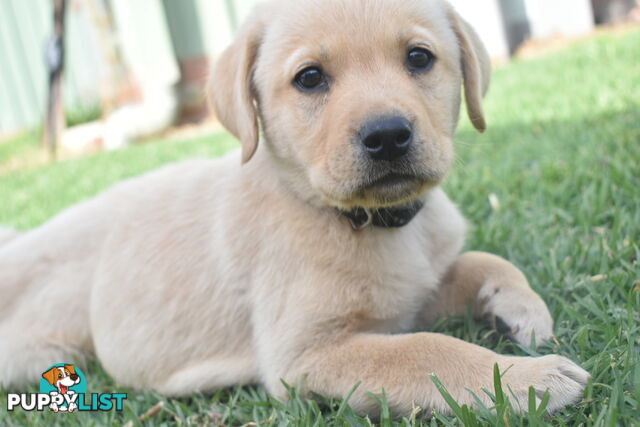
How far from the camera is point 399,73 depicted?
2.34 metres

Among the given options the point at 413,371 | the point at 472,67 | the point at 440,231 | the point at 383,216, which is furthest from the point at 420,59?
the point at 413,371

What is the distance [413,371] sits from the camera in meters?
2.10

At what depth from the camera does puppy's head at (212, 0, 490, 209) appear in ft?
7.06

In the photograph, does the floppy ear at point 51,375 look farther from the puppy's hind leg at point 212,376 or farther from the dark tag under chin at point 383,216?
the dark tag under chin at point 383,216

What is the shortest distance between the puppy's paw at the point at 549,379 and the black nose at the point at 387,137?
80 cm

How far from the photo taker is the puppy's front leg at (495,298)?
7.66 feet

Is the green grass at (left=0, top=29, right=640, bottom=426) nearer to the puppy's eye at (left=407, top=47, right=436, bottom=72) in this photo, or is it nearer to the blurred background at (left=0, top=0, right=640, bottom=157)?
the puppy's eye at (left=407, top=47, right=436, bottom=72)

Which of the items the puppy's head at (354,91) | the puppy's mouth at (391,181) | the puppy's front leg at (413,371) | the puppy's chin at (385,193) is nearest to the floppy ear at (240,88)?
the puppy's head at (354,91)

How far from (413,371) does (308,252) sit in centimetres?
63

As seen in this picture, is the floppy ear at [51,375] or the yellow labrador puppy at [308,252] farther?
the floppy ear at [51,375]

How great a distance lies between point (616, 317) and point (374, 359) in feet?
2.87

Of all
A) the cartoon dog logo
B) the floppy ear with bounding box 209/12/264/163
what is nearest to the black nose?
the floppy ear with bounding box 209/12/264/163

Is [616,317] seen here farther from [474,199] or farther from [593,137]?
[593,137]

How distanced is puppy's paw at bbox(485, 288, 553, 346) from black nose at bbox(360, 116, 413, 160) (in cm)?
79
